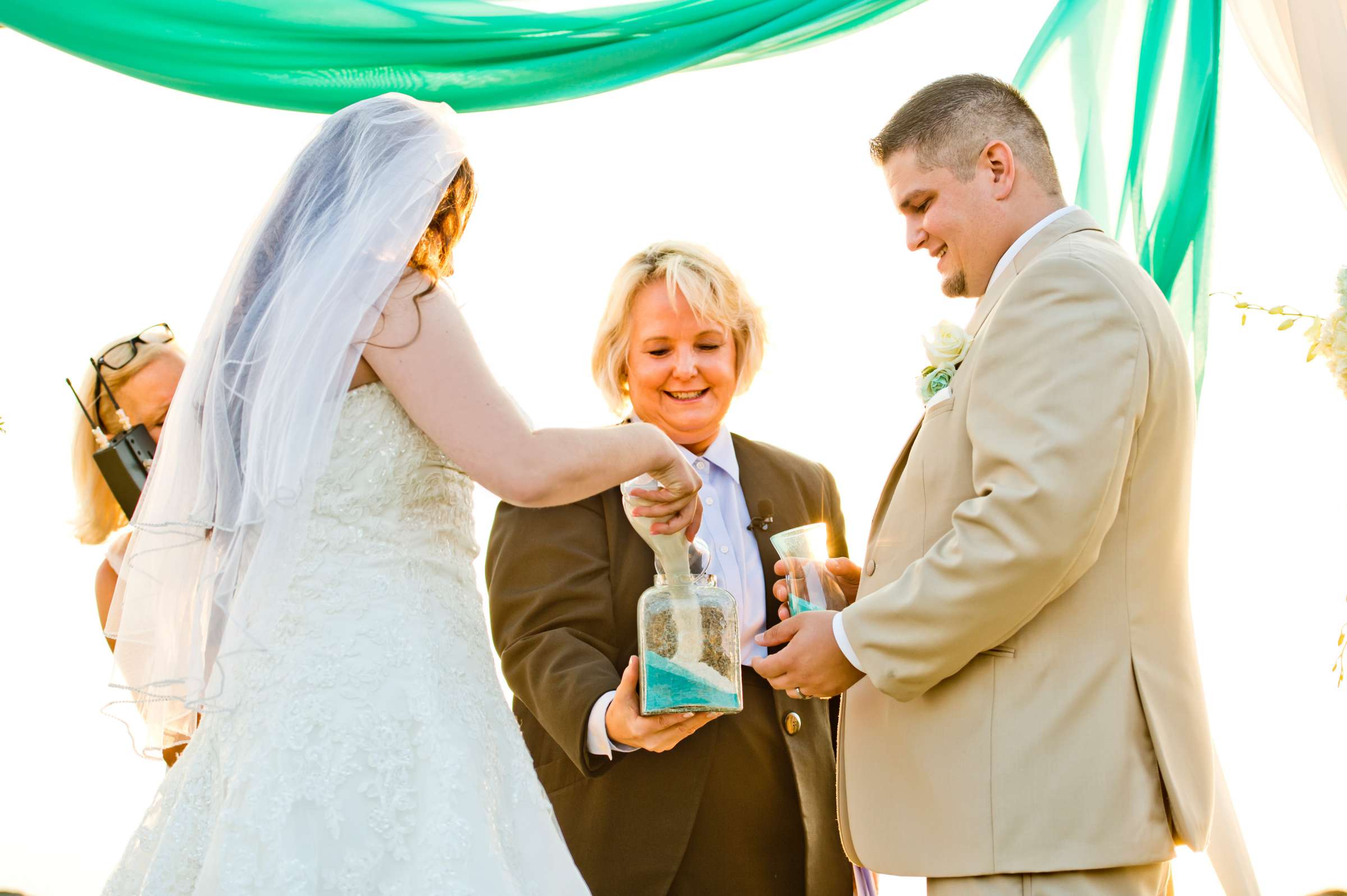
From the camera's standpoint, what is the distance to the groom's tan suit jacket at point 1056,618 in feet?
6.77

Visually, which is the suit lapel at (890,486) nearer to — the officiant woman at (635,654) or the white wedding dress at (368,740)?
the officiant woman at (635,654)

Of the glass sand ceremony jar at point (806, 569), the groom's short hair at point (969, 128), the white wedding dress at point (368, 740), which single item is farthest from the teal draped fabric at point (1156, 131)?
the white wedding dress at point (368, 740)

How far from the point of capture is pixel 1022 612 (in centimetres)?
212

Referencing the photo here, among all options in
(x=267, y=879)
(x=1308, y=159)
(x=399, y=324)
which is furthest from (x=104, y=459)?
(x=1308, y=159)

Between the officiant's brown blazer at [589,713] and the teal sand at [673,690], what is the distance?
0.95 feet

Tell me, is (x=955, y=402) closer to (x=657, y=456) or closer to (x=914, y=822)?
(x=657, y=456)

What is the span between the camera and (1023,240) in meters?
2.42

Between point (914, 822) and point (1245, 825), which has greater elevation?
point (914, 822)

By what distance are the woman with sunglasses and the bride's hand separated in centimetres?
149

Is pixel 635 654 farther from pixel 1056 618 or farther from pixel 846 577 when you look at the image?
pixel 1056 618

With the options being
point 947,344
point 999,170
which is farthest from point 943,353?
point 999,170

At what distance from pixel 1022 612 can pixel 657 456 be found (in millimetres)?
708

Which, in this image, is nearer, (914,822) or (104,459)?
(914,822)

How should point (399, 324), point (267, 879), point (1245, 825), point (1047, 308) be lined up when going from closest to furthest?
point (267, 879)
point (399, 324)
point (1047, 308)
point (1245, 825)
